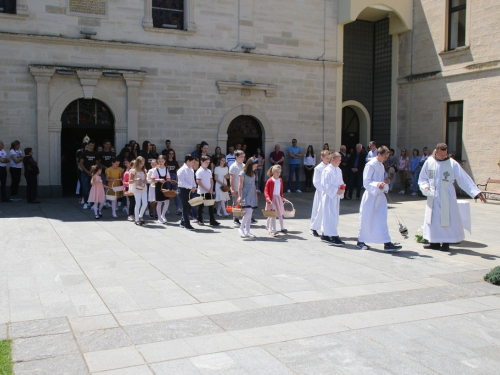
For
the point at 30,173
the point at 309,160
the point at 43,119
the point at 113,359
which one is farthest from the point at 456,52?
the point at 113,359

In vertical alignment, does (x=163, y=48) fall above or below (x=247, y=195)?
above

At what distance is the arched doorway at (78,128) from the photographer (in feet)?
56.7

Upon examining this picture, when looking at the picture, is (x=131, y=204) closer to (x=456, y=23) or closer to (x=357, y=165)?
(x=357, y=165)

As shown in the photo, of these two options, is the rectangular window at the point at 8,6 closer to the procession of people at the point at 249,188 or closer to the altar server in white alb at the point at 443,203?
the procession of people at the point at 249,188

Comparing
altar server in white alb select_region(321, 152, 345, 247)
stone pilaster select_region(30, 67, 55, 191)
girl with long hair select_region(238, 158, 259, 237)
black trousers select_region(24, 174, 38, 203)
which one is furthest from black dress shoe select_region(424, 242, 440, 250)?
stone pilaster select_region(30, 67, 55, 191)

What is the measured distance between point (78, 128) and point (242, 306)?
13194mm

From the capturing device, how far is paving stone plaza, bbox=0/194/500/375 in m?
4.62

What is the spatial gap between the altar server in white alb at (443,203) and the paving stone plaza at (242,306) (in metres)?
0.38

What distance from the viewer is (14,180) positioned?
15.9 m

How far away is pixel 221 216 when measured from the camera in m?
13.9

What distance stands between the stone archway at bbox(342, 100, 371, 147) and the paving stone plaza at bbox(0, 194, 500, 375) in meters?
12.8

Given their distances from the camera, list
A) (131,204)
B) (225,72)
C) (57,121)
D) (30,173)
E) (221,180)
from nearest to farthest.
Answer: (131,204), (221,180), (30,173), (57,121), (225,72)

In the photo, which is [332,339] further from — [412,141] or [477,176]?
[412,141]

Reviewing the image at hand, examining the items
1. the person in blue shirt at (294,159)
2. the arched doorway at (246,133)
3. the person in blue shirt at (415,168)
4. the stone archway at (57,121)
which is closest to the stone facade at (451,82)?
the person in blue shirt at (415,168)
